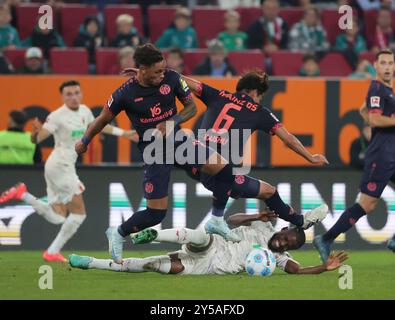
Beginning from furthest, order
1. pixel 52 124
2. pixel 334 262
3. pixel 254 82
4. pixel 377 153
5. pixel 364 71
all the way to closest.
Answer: pixel 364 71 < pixel 52 124 < pixel 377 153 < pixel 254 82 < pixel 334 262

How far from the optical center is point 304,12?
17.9 meters

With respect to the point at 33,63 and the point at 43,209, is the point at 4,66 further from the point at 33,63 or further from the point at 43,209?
the point at 43,209

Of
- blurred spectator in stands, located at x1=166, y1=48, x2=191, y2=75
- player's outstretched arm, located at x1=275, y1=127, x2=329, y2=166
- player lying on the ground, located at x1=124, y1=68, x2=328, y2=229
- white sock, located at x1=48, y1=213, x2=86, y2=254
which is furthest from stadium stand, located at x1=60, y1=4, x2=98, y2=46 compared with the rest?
player's outstretched arm, located at x1=275, y1=127, x2=329, y2=166

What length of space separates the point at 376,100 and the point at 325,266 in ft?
7.10

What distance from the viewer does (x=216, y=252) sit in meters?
10.6

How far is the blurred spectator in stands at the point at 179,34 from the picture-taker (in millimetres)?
17109

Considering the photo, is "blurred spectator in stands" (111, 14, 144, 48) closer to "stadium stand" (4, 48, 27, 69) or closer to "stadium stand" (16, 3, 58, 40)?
"stadium stand" (16, 3, 58, 40)

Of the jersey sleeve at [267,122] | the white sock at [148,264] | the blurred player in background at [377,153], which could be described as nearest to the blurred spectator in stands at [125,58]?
the blurred player in background at [377,153]

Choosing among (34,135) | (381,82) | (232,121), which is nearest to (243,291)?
(232,121)

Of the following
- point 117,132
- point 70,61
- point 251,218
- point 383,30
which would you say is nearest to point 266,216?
point 251,218

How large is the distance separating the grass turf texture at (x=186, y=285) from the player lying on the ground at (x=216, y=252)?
0.12 metres

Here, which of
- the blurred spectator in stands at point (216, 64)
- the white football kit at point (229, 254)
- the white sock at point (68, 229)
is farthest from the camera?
the blurred spectator in stands at point (216, 64)

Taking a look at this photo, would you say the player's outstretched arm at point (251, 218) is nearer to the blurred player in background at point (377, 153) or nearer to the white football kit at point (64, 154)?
the blurred player in background at point (377, 153)

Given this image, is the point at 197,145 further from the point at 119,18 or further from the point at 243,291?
the point at 119,18
